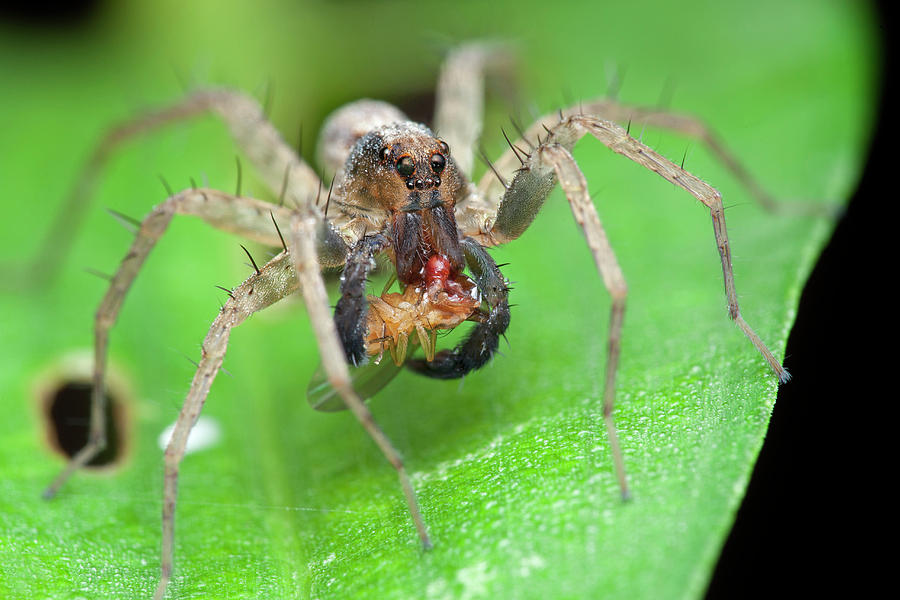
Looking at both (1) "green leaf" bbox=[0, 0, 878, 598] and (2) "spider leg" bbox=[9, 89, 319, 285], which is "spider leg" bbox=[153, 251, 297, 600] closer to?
(1) "green leaf" bbox=[0, 0, 878, 598]

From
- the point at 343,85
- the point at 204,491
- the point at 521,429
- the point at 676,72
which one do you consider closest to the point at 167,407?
the point at 204,491

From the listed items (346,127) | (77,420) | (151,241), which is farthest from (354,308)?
(346,127)

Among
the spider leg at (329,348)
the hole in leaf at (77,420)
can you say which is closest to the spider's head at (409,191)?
the spider leg at (329,348)

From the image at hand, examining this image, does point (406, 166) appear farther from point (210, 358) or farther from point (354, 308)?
point (210, 358)

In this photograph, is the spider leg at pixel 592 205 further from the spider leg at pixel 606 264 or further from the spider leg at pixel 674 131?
the spider leg at pixel 674 131

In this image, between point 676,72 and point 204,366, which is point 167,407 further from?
point 676,72

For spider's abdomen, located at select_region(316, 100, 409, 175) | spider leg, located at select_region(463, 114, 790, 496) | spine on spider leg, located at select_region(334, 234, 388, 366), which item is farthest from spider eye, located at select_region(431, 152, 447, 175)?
spider's abdomen, located at select_region(316, 100, 409, 175)
